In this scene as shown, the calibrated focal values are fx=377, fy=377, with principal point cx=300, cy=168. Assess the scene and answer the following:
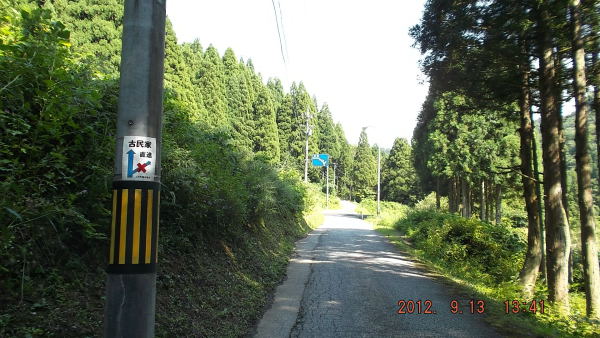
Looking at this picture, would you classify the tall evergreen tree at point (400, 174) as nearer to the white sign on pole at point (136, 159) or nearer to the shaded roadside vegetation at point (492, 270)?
the shaded roadside vegetation at point (492, 270)

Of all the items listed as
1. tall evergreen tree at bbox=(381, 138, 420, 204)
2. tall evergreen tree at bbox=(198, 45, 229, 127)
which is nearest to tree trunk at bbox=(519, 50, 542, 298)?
tall evergreen tree at bbox=(198, 45, 229, 127)

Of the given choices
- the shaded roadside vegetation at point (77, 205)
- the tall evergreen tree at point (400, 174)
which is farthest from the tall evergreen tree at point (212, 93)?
the tall evergreen tree at point (400, 174)

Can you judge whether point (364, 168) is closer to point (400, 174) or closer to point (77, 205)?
point (400, 174)

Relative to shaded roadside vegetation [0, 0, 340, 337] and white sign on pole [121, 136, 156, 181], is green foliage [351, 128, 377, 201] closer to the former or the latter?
shaded roadside vegetation [0, 0, 340, 337]

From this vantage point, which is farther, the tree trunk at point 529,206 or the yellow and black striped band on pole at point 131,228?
the tree trunk at point 529,206

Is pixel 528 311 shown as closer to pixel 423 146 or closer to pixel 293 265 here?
pixel 293 265

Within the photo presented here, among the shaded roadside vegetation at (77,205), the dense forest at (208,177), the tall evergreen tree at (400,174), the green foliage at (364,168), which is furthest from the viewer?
the green foliage at (364,168)

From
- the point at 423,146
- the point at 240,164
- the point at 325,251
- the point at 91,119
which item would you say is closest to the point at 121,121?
the point at 91,119

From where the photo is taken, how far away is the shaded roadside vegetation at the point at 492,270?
6.02 m

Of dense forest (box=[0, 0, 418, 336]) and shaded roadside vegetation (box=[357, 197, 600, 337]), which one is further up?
dense forest (box=[0, 0, 418, 336])

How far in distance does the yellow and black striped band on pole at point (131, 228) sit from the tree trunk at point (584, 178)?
8.49 metres

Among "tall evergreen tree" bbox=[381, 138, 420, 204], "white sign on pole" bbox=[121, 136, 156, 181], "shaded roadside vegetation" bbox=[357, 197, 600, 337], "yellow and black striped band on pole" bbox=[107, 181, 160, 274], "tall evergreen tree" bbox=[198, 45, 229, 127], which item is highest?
"tall evergreen tree" bbox=[198, 45, 229, 127]

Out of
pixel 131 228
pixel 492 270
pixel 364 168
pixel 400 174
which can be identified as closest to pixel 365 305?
pixel 131 228

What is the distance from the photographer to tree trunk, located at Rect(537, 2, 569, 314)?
25.5 feet
